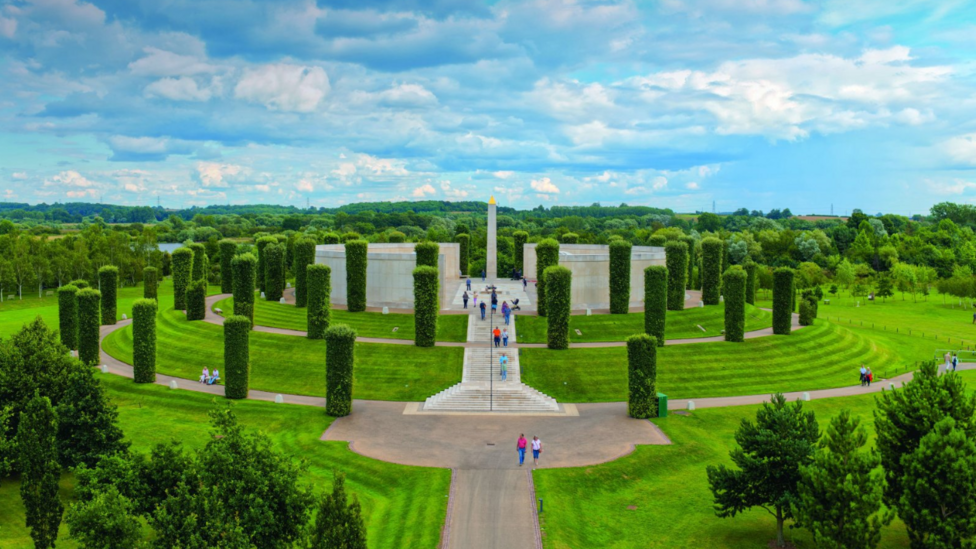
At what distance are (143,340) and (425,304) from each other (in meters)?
20.3

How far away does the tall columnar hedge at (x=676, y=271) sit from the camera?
61250 millimetres

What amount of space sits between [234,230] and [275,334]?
509ft

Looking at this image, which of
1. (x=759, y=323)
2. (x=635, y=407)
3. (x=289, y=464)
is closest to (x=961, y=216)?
(x=759, y=323)

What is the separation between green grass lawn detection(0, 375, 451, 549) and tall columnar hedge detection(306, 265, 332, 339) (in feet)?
37.1

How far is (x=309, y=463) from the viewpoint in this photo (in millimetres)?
29750

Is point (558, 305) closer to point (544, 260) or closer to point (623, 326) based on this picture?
point (544, 260)

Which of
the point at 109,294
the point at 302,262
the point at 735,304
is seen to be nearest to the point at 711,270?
the point at 735,304

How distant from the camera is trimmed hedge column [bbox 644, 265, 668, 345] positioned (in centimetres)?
5097

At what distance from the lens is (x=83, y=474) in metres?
23.6

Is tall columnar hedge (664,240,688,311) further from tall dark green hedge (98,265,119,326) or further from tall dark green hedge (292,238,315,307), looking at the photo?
tall dark green hedge (98,265,119,326)

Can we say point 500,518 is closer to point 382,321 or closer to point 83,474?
point 83,474

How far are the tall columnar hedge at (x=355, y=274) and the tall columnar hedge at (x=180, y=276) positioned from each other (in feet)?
59.0

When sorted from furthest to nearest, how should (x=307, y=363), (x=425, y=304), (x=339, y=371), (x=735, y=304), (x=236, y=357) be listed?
(x=735, y=304)
(x=425, y=304)
(x=307, y=363)
(x=236, y=357)
(x=339, y=371)

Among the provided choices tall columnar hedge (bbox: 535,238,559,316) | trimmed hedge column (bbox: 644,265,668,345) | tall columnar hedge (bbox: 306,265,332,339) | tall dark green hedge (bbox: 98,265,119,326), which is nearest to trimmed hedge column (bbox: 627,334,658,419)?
trimmed hedge column (bbox: 644,265,668,345)
